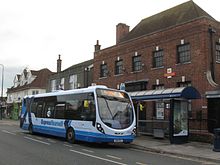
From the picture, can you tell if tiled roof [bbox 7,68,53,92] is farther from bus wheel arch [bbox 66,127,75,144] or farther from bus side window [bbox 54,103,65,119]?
bus wheel arch [bbox 66,127,75,144]

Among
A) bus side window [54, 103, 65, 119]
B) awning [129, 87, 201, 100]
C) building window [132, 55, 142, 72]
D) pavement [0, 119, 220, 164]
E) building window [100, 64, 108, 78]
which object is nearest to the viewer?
pavement [0, 119, 220, 164]

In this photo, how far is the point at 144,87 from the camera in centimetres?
2764

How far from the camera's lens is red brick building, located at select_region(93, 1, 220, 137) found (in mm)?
22844

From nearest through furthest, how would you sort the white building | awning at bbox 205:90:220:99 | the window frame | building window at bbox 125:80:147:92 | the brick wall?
awning at bbox 205:90:220:99
the brick wall
the window frame
building window at bbox 125:80:147:92
the white building

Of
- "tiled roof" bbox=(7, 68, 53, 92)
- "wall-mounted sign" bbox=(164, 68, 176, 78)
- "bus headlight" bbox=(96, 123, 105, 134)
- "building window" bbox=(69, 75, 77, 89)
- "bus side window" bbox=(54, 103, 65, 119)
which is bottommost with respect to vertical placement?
"bus headlight" bbox=(96, 123, 105, 134)

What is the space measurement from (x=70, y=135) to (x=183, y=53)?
10.2 metres

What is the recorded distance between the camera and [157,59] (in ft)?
88.4

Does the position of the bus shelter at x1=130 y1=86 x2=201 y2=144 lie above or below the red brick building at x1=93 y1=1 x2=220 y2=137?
below

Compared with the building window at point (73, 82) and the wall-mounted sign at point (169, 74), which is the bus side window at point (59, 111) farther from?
the building window at point (73, 82)

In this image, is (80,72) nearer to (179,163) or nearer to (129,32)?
(129,32)

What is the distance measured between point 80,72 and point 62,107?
20.9 meters

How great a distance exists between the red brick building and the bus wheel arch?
6.29 meters

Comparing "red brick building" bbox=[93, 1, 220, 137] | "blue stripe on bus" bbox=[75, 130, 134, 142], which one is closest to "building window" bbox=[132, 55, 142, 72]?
"red brick building" bbox=[93, 1, 220, 137]

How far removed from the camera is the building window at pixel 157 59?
26.5 m
